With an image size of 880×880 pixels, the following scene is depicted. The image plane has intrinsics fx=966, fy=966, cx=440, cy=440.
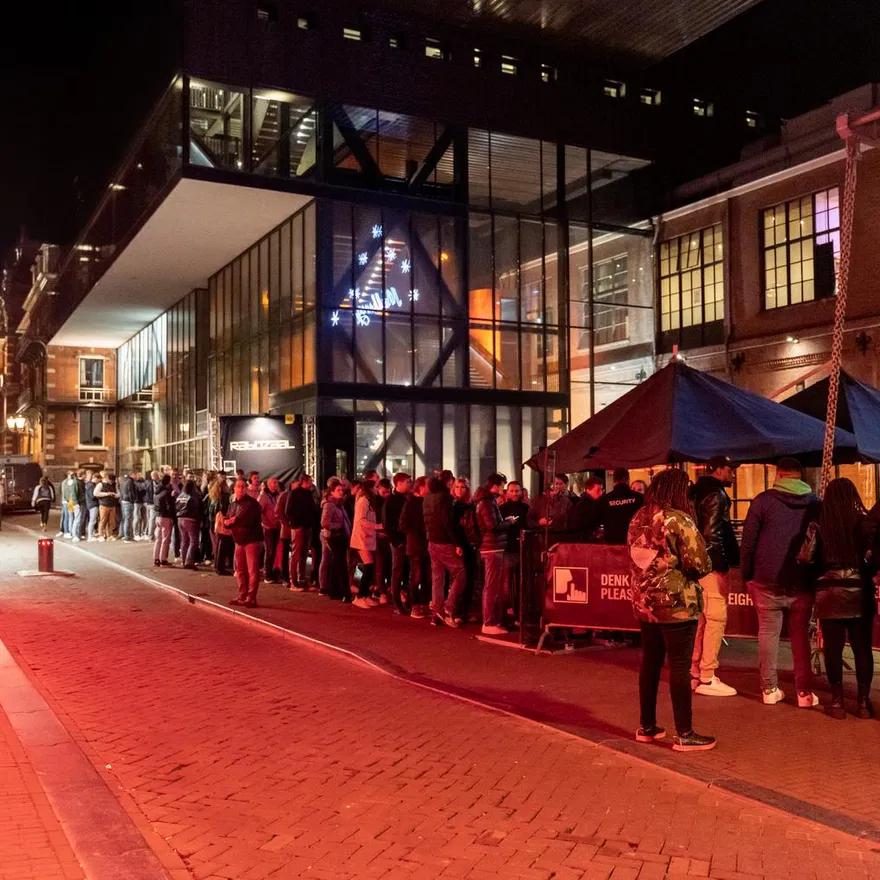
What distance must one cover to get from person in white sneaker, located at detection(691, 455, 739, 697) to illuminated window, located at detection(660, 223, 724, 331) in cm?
1751

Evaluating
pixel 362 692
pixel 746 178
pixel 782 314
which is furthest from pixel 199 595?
pixel 746 178

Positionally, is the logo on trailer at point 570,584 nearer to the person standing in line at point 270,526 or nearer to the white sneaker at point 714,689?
the white sneaker at point 714,689

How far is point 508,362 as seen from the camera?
2531cm

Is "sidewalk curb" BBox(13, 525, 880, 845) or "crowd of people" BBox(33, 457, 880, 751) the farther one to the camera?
"crowd of people" BBox(33, 457, 880, 751)

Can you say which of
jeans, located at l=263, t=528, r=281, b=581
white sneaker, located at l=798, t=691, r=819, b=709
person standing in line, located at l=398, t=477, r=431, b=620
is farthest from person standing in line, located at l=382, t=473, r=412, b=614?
white sneaker, located at l=798, t=691, r=819, b=709

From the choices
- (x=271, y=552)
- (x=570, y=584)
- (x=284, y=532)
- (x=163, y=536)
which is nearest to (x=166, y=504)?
(x=163, y=536)

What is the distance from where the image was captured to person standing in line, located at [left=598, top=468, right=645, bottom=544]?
10.1 m

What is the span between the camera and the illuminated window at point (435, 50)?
24.0m

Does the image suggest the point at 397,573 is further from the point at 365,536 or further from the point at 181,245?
the point at 181,245

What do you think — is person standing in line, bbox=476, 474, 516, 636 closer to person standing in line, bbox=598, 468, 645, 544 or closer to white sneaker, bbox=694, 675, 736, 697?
person standing in line, bbox=598, 468, 645, 544

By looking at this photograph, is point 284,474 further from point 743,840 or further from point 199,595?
point 743,840

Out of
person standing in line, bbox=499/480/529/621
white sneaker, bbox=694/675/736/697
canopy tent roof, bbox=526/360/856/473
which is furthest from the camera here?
person standing in line, bbox=499/480/529/621

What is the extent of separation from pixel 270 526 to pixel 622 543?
7.63 meters

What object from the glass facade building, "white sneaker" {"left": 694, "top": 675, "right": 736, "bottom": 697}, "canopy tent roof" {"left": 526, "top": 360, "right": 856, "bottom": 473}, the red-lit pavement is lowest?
the red-lit pavement
